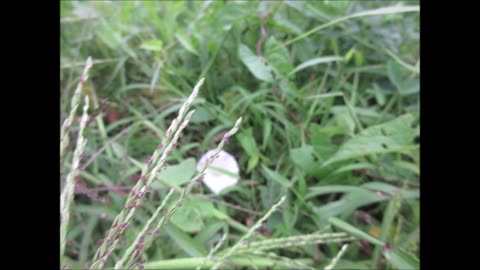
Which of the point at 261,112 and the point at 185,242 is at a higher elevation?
the point at 261,112

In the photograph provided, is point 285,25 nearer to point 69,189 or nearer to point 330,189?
point 330,189

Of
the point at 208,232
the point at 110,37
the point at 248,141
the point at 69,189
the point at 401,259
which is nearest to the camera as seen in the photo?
the point at 69,189

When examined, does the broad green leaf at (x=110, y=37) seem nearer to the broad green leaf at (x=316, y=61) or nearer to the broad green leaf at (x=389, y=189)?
the broad green leaf at (x=316, y=61)

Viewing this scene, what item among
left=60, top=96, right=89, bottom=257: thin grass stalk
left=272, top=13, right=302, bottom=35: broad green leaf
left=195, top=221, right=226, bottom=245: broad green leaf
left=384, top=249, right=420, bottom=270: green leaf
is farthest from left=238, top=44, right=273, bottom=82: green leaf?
left=60, top=96, right=89, bottom=257: thin grass stalk

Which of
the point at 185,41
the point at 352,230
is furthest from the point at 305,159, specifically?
the point at 185,41

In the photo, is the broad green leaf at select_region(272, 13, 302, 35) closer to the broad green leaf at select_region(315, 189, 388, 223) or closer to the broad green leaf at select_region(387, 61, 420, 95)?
the broad green leaf at select_region(387, 61, 420, 95)

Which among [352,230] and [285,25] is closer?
[352,230]

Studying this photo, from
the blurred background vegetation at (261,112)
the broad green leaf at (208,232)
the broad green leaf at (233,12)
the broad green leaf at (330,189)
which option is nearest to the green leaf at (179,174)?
the blurred background vegetation at (261,112)
